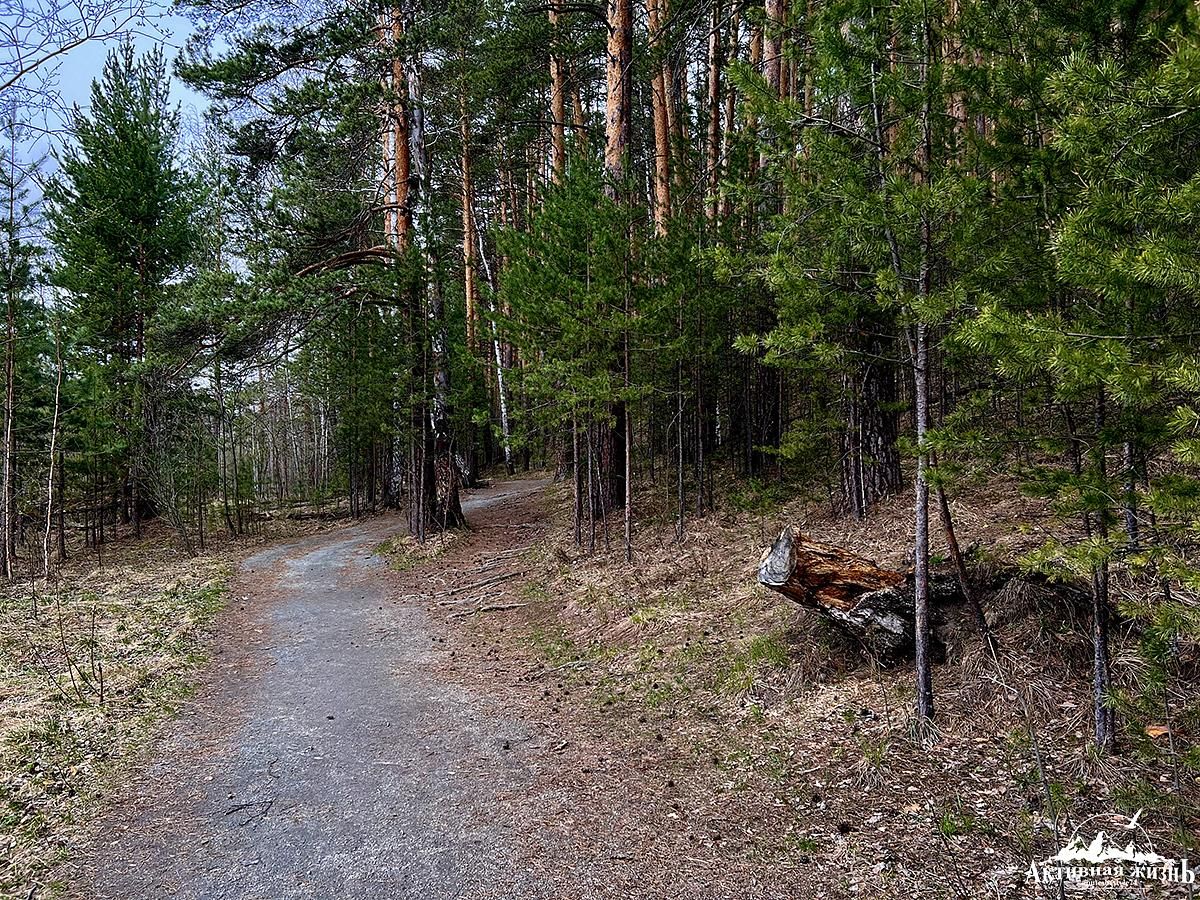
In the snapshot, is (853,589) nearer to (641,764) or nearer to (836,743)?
(836,743)

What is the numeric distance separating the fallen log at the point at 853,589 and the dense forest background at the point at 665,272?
59 centimetres

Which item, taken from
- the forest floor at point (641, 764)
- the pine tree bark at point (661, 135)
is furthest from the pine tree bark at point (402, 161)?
the forest floor at point (641, 764)

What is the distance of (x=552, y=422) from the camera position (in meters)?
9.62

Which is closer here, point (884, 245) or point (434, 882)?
point (434, 882)

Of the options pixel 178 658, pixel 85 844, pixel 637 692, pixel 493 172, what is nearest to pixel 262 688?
pixel 178 658

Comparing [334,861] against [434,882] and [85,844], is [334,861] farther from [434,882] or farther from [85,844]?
[85,844]

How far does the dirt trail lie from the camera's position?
11.8ft

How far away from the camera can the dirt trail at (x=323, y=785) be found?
3584mm

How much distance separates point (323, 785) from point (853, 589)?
14.0 ft

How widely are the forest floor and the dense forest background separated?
1.51ft

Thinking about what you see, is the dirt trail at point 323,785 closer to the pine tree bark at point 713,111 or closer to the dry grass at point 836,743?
the dry grass at point 836,743

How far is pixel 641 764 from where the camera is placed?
4660mm

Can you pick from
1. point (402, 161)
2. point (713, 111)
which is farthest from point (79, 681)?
point (713, 111)

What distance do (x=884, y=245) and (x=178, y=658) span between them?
27.6 ft
